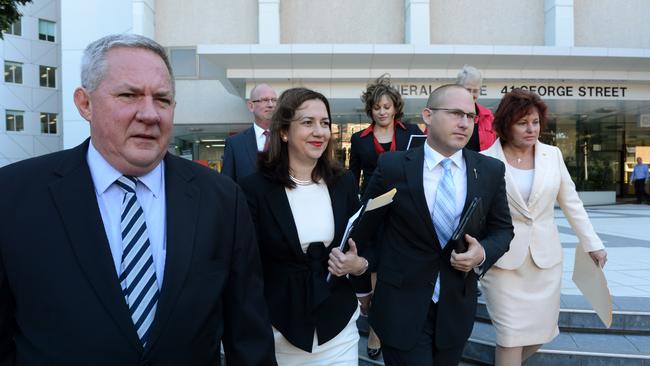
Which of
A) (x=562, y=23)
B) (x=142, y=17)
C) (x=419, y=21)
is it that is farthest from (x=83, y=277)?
(x=562, y=23)

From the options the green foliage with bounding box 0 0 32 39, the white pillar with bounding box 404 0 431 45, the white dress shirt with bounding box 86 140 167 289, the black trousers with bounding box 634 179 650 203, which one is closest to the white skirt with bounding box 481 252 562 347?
the white dress shirt with bounding box 86 140 167 289

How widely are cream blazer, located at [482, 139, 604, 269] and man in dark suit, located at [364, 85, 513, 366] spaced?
424 mm

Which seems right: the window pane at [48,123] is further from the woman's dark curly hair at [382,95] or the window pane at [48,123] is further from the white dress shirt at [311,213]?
the white dress shirt at [311,213]

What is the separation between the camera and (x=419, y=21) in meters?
15.4

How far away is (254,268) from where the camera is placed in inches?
67.0

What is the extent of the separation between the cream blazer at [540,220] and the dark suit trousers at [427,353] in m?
0.78

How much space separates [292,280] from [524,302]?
1.63m

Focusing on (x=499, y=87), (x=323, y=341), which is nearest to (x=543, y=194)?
(x=323, y=341)

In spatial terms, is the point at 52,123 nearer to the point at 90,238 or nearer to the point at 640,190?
the point at 640,190

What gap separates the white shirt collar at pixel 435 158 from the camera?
8.26ft

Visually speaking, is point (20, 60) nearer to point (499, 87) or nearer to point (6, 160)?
point (6, 160)

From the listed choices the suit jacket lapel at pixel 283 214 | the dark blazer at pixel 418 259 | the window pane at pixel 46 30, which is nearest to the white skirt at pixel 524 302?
the dark blazer at pixel 418 259

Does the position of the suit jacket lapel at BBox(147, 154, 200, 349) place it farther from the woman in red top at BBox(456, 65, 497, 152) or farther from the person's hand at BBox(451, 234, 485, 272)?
the woman in red top at BBox(456, 65, 497, 152)

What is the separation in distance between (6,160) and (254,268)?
117ft
